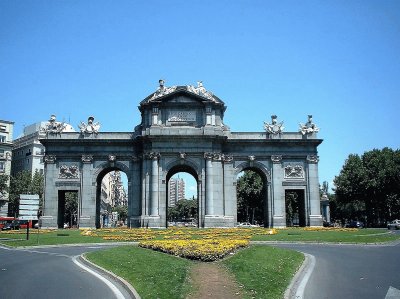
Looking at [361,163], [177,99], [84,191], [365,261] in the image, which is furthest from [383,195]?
[365,261]

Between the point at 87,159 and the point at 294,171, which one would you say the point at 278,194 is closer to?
the point at 294,171

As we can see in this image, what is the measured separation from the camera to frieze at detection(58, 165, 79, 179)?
6400 centimetres

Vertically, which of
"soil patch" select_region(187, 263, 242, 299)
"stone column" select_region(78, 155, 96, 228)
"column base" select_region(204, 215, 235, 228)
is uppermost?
"stone column" select_region(78, 155, 96, 228)

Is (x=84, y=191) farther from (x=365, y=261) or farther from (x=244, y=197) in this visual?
(x=244, y=197)

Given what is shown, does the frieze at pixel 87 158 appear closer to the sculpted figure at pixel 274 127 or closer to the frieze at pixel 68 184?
the frieze at pixel 68 184

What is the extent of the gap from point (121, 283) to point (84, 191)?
49280mm

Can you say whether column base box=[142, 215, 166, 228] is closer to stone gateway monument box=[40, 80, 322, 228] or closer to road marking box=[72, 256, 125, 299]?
stone gateway monument box=[40, 80, 322, 228]

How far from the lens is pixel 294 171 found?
64.9 m

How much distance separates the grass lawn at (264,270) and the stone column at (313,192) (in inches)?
1608

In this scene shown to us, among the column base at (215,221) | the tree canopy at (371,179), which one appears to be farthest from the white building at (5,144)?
the tree canopy at (371,179)

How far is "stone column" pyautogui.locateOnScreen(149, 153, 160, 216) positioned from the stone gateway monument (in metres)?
0.14

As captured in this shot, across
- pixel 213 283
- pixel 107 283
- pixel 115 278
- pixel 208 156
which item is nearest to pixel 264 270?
pixel 213 283

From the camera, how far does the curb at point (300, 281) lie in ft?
46.1

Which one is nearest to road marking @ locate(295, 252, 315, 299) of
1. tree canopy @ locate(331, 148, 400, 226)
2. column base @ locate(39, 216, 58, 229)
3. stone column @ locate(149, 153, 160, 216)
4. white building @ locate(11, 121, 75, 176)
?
stone column @ locate(149, 153, 160, 216)
